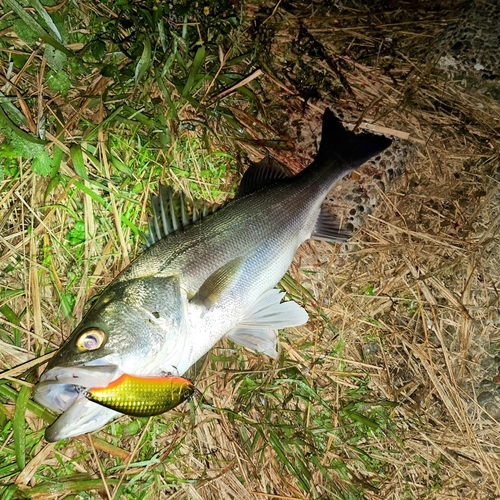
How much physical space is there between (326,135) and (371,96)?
2.85 ft

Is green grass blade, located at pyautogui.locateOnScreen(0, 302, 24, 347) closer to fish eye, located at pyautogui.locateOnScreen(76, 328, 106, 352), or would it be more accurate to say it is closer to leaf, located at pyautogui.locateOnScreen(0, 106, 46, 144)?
fish eye, located at pyautogui.locateOnScreen(76, 328, 106, 352)

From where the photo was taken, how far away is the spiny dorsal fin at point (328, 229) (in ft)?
10.3

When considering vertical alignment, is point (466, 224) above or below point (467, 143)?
below

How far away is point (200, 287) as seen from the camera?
245 centimetres

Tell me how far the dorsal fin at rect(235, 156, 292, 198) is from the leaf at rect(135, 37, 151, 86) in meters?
1.04

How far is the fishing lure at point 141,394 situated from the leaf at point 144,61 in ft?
6.82

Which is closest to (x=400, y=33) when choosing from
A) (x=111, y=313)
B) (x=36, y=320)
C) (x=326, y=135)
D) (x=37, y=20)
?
(x=326, y=135)

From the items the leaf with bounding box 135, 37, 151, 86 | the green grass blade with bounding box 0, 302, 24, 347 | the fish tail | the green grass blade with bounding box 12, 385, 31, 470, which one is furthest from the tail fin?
the green grass blade with bounding box 12, 385, 31, 470

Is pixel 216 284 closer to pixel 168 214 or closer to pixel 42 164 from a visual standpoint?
pixel 168 214

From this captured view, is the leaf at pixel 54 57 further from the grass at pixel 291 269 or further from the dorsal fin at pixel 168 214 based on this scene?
the dorsal fin at pixel 168 214

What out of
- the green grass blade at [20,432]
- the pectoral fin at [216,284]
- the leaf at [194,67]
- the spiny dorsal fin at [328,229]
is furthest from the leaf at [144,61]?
the green grass blade at [20,432]

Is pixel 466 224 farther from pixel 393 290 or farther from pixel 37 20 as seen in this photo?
pixel 37 20

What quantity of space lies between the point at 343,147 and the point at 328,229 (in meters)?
0.68

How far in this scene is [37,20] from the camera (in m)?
2.73
